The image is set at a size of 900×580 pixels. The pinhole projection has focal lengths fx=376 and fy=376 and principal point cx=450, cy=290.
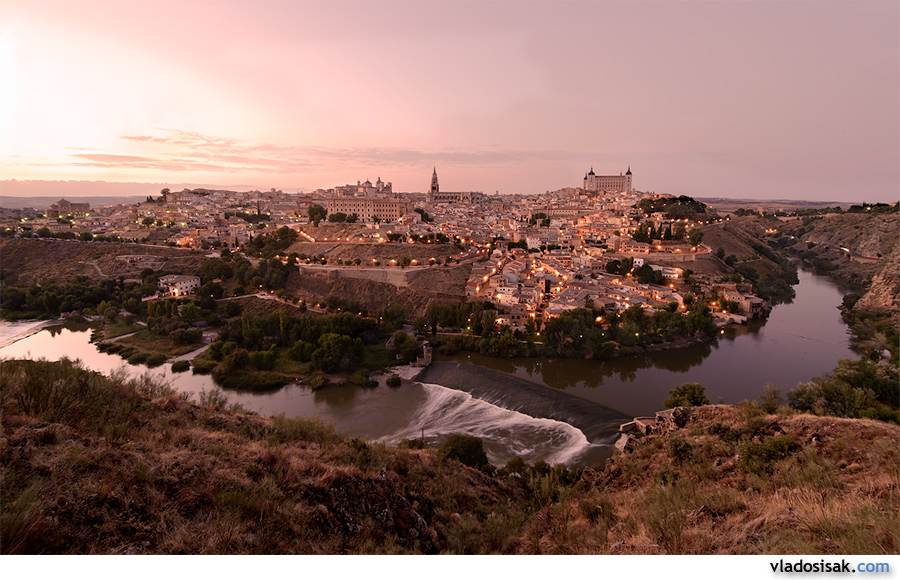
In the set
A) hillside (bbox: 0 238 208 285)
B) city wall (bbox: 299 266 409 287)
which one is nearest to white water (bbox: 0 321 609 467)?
city wall (bbox: 299 266 409 287)

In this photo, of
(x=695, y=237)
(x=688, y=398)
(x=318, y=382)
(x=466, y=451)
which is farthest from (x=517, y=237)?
(x=466, y=451)

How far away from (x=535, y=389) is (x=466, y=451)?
15.3 feet

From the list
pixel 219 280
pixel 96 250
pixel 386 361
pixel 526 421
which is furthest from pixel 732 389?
pixel 96 250

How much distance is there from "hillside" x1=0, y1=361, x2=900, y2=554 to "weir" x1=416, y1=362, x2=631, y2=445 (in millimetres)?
4246

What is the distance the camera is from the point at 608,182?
4903 centimetres

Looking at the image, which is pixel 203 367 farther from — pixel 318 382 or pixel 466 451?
pixel 466 451

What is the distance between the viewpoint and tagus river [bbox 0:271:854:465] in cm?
862

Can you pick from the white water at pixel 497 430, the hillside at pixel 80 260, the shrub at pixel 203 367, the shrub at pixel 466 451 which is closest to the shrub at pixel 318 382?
the white water at pixel 497 430

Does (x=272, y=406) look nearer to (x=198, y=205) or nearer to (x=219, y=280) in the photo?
(x=219, y=280)

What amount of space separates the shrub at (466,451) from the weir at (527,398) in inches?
121

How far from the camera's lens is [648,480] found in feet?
13.5

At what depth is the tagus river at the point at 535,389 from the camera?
862cm

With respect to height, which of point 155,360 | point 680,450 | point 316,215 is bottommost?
point 155,360

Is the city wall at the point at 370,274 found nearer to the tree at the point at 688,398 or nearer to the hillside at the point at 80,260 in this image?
the hillside at the point at 80,260
